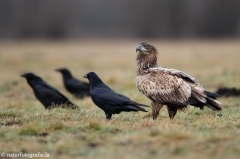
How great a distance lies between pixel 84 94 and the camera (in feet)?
47.0

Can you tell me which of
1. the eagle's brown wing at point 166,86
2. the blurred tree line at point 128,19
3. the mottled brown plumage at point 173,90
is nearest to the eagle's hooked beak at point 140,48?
Answer: the mottled brown plumage at point 173,90

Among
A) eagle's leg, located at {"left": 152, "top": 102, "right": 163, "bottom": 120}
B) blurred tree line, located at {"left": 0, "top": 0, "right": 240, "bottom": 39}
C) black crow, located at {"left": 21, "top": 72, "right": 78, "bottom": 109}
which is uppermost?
blurred tree line, located at {"left": 0, "top": 0, "right": 240, "bottom": 39}

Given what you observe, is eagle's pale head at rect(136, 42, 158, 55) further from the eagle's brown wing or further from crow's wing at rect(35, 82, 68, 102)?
crow's wing at rect(35, 82, 68, 102)

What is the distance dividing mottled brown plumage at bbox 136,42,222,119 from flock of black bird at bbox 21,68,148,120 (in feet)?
1.39

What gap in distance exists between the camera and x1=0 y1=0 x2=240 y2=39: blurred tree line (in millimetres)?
45812

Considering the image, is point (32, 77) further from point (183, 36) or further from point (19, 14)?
point (19, 14)

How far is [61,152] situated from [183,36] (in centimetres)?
3816

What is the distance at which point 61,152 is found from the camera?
6.63 m

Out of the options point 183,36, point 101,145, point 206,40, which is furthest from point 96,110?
point 183,36

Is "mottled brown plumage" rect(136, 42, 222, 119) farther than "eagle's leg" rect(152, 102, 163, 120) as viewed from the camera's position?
No

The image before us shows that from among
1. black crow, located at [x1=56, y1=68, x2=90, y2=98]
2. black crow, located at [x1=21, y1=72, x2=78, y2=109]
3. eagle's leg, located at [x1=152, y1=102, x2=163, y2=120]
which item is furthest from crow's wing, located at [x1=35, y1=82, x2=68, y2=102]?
eagle's leg, located at [x1=152, y1=102, x2=163, y2=120]

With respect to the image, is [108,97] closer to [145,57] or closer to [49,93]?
[145,57]

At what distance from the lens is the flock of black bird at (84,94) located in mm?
8906

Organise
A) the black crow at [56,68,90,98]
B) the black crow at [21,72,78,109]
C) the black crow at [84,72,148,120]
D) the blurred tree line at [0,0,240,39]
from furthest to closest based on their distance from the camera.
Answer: the blurred tree line at [0,0,240,39]
the black crow at [56,68,90,98]
the black crow at [21,72,78,109]
the black crow at [84,72,148,120]
